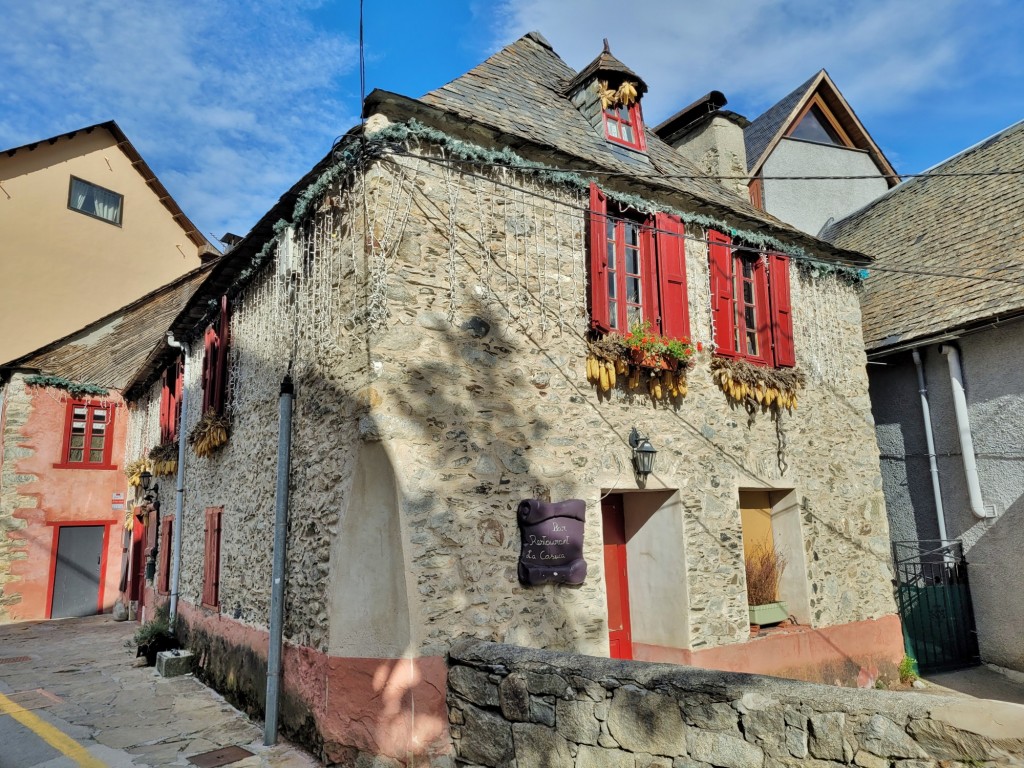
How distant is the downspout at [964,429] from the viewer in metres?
9.01

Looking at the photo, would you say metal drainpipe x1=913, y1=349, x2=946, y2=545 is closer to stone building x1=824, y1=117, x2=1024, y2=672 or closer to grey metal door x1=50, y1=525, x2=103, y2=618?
stone building x1=824, y1=117, x2=1024, y2=672

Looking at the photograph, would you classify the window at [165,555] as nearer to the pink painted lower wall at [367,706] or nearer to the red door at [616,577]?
the pink painted lower wall at [367,706]

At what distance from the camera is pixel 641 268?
7.16 metres

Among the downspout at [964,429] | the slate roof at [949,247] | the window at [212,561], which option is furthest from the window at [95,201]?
the downspout at [964,429]

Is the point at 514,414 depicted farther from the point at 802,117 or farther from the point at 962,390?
the point at 802,117

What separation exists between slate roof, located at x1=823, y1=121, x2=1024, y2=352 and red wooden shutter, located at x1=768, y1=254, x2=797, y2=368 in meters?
1.49

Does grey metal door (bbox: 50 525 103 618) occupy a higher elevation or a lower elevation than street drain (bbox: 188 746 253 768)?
higher

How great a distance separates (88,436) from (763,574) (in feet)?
48.2

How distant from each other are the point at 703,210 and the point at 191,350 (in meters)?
7.96

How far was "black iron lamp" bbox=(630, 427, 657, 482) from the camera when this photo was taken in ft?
21.5

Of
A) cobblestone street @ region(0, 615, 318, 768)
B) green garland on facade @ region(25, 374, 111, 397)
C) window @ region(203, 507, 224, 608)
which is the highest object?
green garland on facade @ region(25, 374, 111, 397)

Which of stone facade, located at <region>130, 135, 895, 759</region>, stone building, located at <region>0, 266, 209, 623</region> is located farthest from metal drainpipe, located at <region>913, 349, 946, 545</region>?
stone building, located at <region>0, 266, 209, 623</region>

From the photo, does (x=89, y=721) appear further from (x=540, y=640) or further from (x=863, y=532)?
(x=863, y=532)

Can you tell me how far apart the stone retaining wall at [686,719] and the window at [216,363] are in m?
5.32
